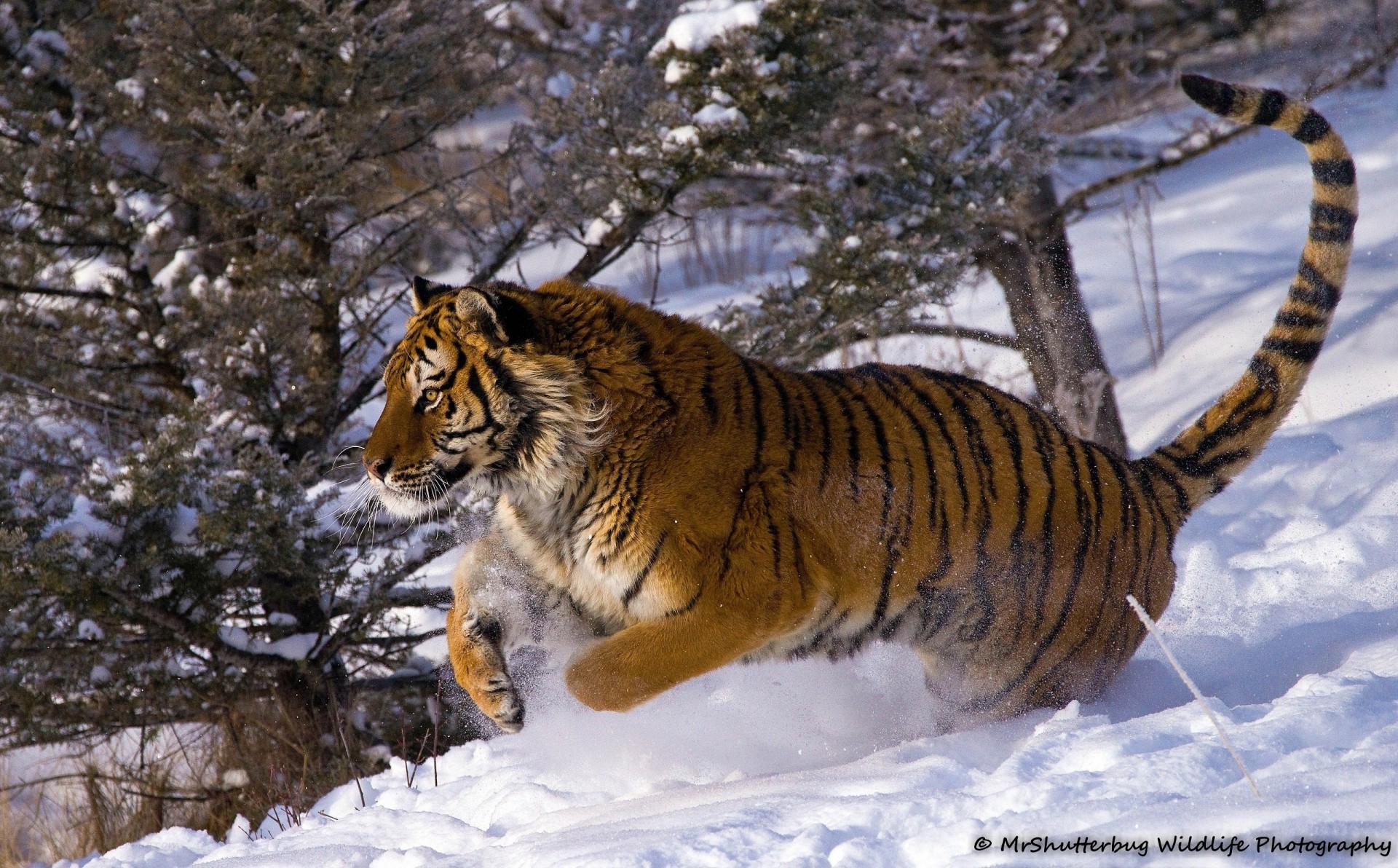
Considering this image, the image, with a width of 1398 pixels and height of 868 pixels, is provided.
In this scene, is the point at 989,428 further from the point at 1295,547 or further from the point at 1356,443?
the point at 1356,443

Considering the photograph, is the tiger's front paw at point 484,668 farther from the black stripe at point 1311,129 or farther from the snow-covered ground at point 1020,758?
the black stripe at point 1311,129

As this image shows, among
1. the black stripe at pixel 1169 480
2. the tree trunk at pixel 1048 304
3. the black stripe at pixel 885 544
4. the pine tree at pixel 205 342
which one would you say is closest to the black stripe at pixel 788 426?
the black stripe at pixel 885 544

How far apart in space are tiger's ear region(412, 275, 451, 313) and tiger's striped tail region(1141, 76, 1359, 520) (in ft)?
8.08

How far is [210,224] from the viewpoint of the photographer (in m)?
5.66

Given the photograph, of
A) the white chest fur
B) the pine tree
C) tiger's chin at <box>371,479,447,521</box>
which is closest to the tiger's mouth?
tiger's chin at <box>371,479,447,521</box>

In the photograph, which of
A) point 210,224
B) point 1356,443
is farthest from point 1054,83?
point 210,224

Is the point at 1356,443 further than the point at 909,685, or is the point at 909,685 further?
the point at 1356,443

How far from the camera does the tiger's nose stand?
3258 mm

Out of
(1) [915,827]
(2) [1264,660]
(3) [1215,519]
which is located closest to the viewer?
(1) [915,827]

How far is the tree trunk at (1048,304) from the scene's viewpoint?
24.6 ft

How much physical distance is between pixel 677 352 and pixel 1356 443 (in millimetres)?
4301

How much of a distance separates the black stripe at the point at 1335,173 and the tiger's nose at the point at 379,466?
3.04 m

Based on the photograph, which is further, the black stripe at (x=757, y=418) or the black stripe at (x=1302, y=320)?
the black stripe at (x=1302, y=320)

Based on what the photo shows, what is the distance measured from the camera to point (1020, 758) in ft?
9.28
